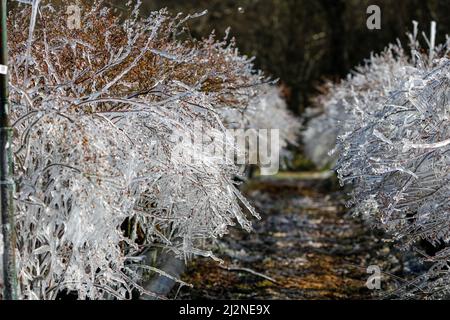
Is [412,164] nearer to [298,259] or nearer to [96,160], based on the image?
[96,160]

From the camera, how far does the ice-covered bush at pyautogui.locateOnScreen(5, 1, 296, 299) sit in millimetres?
5617

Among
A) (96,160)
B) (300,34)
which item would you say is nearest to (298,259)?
(96,160)

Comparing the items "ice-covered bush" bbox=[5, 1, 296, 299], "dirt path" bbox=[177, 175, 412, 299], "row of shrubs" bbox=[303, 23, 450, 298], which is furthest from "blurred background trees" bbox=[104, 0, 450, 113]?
"ice-covered bush" bbox=[5, 1, 296, 299]

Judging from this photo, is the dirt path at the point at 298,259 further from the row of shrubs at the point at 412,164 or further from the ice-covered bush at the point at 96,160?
the ice-covered bush at the point at 96,160

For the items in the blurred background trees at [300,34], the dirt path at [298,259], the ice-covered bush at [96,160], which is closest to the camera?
the ice-covered bush at [96,160]

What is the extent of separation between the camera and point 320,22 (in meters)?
37.9

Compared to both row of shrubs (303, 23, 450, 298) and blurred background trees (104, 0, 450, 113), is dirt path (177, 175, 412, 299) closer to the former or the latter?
row of shrubs (303, 23, 450, 298)

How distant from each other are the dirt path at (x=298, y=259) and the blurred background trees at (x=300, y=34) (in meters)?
17.5

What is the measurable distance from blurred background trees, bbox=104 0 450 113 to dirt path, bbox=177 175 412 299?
1749 cm

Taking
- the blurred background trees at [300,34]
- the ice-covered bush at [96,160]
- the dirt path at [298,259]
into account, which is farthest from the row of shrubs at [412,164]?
the blurred background trees at [300,34]

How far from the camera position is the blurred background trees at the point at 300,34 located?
34531mm

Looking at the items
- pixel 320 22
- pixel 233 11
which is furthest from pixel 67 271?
pixel 320 22
